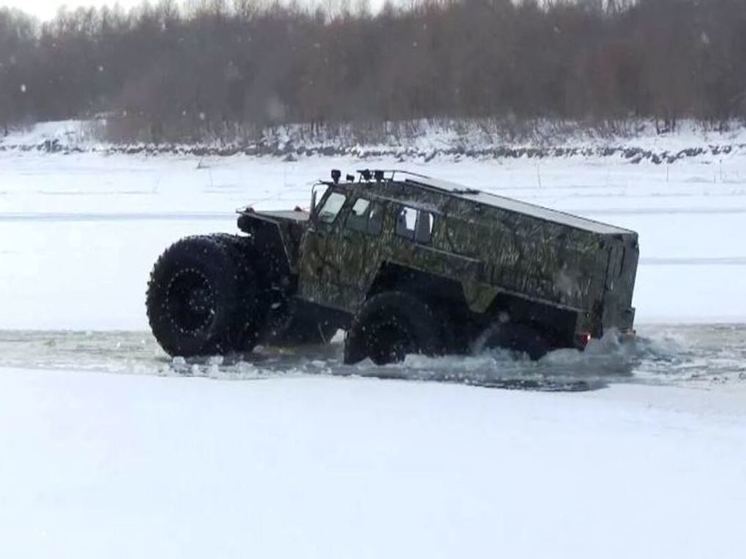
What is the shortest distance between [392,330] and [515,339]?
43.5 inches

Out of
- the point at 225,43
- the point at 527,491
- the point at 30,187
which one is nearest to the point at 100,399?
the point at 527,491

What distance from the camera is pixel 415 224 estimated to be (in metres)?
12.7

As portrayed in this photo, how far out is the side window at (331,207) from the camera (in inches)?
522

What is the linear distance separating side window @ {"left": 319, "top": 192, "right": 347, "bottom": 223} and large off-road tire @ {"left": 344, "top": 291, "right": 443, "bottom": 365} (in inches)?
42.2

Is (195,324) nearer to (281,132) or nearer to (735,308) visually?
(735,308)

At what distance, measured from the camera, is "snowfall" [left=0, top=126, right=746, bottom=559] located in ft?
19.8

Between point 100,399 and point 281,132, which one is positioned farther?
point 281,132

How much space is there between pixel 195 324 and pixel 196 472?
6.56 metres

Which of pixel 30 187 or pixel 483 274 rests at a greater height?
pixel 483 274

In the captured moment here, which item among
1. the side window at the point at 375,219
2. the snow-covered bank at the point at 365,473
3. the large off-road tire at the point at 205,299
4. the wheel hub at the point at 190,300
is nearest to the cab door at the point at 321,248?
the side window at the point at 375,219

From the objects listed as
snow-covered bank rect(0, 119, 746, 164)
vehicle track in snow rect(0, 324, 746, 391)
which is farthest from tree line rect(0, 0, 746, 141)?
vehicle track in snow rect(0, 324, 746, 391)

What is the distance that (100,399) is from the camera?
929cm

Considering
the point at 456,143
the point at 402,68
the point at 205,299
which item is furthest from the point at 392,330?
the point at 402,68

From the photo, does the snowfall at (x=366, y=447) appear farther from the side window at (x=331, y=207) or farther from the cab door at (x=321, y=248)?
the side window at (x=331, y=207)
